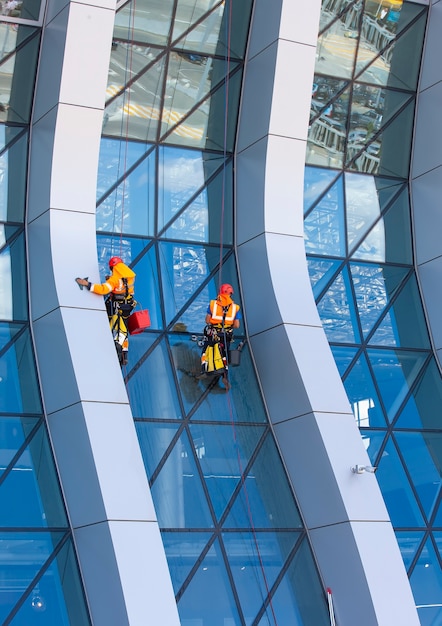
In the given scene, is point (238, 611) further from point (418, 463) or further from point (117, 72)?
point (117, 72)

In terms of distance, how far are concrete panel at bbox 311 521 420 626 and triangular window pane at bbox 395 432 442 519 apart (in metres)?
2.64

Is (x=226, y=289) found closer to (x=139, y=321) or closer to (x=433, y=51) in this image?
(x=139, y=321)

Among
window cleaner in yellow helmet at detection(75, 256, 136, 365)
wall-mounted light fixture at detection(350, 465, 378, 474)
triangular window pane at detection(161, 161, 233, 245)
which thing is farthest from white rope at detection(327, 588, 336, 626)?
triangular window pane at detection(161, 161, 233, 245)

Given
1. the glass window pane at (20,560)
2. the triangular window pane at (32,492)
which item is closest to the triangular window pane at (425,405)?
the triangular window pane at (32,492)

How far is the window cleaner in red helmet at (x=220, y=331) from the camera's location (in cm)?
1812

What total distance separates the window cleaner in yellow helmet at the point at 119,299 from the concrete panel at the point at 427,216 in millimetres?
7849

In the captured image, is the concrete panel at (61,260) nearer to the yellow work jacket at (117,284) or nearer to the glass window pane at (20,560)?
the yellow work jacket at (117,284)

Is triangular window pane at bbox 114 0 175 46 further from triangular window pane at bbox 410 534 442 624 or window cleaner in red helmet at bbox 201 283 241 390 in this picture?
triangular window pane at bbox 410 534 442 624

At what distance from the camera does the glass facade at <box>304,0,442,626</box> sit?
65.4ft

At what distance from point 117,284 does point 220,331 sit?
2343 mm

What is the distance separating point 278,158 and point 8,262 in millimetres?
5904

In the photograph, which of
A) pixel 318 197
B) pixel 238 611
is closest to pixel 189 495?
pixel 238 611

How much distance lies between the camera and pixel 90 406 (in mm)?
15828

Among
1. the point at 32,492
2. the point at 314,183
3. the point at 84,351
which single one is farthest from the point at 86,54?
the point at 32,492
